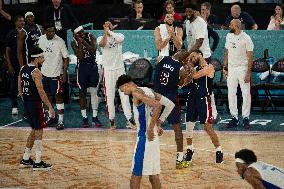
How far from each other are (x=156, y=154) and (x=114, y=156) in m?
3.96

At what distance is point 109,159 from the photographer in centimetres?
1595

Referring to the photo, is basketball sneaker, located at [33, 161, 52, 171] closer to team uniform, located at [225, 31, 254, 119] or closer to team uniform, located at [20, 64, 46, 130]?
team uniform, located at [20, 64, 46, 130]

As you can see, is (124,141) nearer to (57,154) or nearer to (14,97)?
(57,154)

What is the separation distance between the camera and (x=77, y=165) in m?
15.5

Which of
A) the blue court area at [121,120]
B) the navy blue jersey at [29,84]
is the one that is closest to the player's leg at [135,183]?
the navy blue jersey at [29,84]

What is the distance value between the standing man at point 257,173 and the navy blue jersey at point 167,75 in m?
4.41

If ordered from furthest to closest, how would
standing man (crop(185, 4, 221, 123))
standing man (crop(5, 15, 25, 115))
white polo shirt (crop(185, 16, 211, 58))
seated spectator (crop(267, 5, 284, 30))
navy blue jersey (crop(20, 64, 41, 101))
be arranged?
seated spectator (crop(267, 5, 284, 30)), standing man (crop(5, 15, 25, 115)), white polo shirt (crop(185, 16, 211, 58)), standing man (crop(185, 4, 221, 123)), navy blue jersey (crop(20, 64, 41, 101))

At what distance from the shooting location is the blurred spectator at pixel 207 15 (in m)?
20.6

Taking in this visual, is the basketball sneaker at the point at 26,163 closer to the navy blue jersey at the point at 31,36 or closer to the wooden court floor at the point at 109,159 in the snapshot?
the wooden court floor at the point at 109,159

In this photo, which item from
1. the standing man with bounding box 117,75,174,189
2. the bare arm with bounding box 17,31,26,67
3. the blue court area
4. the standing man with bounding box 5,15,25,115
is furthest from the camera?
the standing man with bounding box 5,15,25,115

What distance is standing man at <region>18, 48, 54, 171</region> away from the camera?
48.8 feet

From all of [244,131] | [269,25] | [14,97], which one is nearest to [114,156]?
[244,131]

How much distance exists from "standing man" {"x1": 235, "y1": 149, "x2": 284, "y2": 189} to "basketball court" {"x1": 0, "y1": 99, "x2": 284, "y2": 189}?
3418mm

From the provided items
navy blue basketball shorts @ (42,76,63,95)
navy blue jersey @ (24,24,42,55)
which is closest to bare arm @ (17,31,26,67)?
navy blue jersey @ (24,24,42,55)
